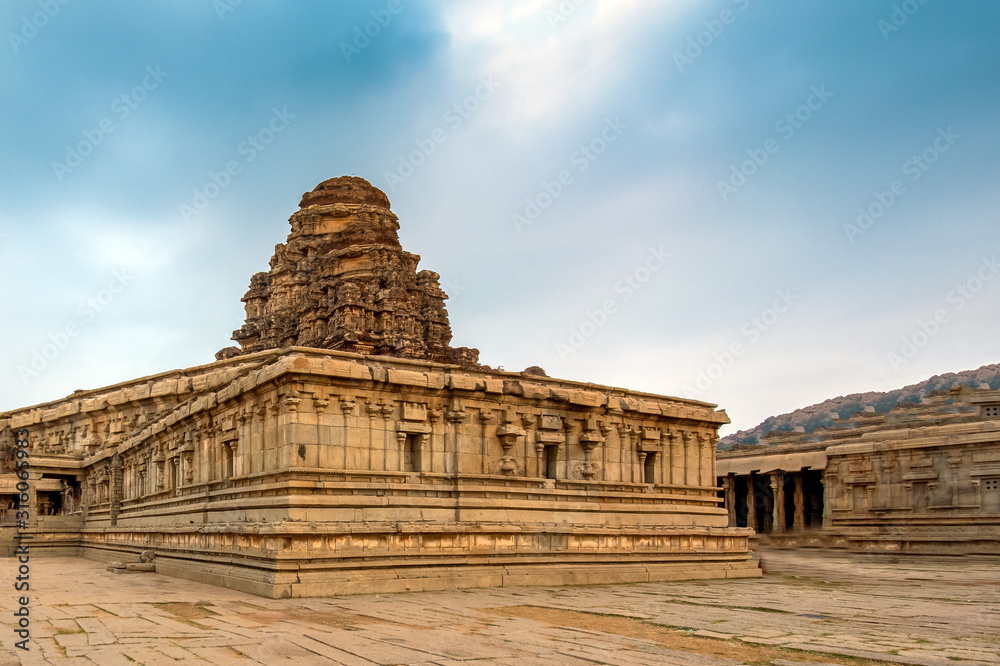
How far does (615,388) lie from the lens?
26.1m

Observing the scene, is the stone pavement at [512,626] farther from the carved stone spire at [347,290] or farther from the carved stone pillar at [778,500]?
the carved stone spire at [347,290]

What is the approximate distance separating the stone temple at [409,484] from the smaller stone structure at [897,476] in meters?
13.3

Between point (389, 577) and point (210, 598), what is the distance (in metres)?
3.68

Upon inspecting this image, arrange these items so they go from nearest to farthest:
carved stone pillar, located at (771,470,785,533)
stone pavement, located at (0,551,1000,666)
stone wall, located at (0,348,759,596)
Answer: stone pavement, located at (0,551,1000,666), stone wall, located at (0,348,759,596), carved stone pillar, located at (771,470,785,533)

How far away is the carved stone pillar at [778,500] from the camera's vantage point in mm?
42875

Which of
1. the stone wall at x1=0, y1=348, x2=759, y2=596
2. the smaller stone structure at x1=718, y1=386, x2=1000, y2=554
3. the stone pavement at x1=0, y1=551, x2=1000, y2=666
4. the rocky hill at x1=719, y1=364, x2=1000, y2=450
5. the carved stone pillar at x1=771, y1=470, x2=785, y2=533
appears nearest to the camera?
the stone pavement at x1=0, y1=551, x2=1000, y2=666

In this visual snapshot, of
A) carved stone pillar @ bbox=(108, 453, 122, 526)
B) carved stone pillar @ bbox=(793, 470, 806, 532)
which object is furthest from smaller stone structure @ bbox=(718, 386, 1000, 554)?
carved stone pillar @ bbox=(108, 453, 122, 526)

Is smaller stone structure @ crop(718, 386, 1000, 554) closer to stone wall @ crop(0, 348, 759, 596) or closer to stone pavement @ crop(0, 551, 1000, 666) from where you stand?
stone wall @ crop(0, 348, 759, 596)

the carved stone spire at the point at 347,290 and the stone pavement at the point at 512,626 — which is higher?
the carved stone spire at the point at 347,290

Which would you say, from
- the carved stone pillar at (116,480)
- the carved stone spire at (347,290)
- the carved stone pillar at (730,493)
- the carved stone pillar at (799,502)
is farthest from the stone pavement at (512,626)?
Result: the carved stone spire at (347,290)

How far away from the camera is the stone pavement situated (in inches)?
383

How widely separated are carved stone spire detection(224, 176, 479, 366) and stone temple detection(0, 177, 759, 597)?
17.9 metres

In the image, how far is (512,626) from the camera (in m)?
12.4

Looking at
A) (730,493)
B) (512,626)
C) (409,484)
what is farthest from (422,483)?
(730,493)
